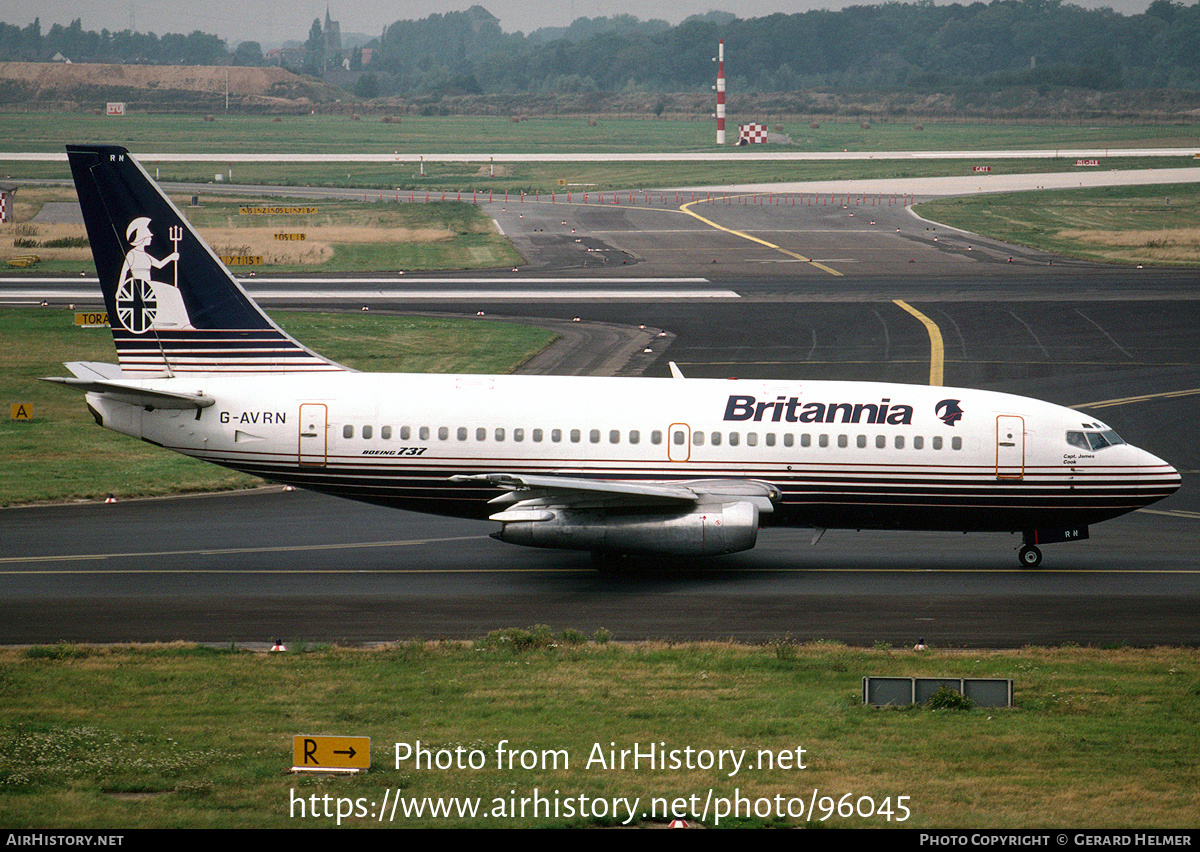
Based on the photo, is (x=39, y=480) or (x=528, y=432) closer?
(x=528, y=432)

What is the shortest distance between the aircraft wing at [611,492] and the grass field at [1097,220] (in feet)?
199

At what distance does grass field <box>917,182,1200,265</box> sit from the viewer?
83938 mm

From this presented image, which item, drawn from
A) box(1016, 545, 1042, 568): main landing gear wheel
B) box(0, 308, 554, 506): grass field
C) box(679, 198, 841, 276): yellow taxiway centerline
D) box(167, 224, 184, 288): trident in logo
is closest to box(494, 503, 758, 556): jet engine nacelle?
box(1016, 545, 1042, 568): main landing gear wheel

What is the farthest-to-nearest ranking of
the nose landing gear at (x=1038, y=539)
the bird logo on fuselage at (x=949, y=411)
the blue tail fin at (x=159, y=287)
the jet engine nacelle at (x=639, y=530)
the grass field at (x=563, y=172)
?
1. the grass field at (x=563, y=172)
2. the blue tail fin at (x=159, y=287)
3. the nose landing gear at (x=1038, y=539)
4. the bird logo on fuselage at (x=949, y=411)
5. the jet engine nacelle at (x=639, y=530)

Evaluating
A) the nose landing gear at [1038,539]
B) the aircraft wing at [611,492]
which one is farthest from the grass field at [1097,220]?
the aircraft wing at [611,492]

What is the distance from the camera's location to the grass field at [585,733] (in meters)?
15.3

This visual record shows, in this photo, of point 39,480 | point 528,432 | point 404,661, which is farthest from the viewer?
point 39,480

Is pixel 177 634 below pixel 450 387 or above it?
→ below

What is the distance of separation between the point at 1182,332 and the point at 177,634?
4876 centimetres

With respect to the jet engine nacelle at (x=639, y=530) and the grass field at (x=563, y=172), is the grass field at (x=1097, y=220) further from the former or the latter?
the jet engine nacelle at (x=639, y=530)

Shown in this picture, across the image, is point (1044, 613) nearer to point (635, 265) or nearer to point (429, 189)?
point (635, 265)

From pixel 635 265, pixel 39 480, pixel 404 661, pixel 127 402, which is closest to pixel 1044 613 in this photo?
pixel 404 661

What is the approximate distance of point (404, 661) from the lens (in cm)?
2206

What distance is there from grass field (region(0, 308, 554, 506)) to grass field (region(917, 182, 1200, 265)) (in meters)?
47.0
